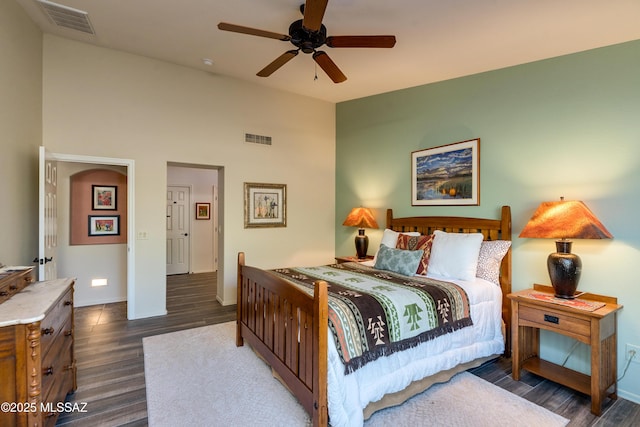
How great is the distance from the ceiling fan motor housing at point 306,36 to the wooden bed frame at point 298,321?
80.6 inches

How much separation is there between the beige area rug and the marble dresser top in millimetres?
1064

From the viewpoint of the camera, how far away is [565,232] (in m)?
2.52

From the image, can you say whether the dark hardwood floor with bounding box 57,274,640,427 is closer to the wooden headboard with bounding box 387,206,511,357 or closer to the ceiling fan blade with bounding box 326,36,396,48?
the wooden headboard with bounding box 387,206,511,357

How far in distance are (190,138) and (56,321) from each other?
3034 millimetres

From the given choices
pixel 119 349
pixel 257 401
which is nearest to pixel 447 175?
pixel 257 401

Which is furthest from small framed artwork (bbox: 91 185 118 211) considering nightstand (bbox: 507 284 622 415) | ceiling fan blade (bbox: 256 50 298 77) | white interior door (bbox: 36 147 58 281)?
nightstand (bbox: 507 284 622 415)

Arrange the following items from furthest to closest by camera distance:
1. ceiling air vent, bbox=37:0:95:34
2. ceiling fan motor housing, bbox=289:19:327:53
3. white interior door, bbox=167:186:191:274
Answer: white interior door, bbox=167:186:191:274 < ceiling air vent, bbox=37:0:95:34 < ceiling fan motor housing, bbox=289:19:327:53

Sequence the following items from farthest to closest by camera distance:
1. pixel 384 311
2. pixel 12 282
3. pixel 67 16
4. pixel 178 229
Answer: pixel 178 229 → pixel 67 16 → pixel 384 311 → pixel 12 282

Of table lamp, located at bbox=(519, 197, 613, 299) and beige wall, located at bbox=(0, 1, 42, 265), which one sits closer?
table lamp, located at bbox=(519, 197, 613, 299)

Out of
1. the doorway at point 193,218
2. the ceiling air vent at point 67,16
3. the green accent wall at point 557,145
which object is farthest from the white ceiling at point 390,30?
the doorway at point 193,218

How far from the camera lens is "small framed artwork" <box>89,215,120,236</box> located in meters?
4.79

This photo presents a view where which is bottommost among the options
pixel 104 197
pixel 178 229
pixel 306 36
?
pixel 178 229

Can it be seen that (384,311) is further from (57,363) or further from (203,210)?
(203,210)

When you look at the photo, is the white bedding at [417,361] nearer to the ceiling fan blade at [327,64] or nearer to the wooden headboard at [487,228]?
the wooden headboard at [487,228]
